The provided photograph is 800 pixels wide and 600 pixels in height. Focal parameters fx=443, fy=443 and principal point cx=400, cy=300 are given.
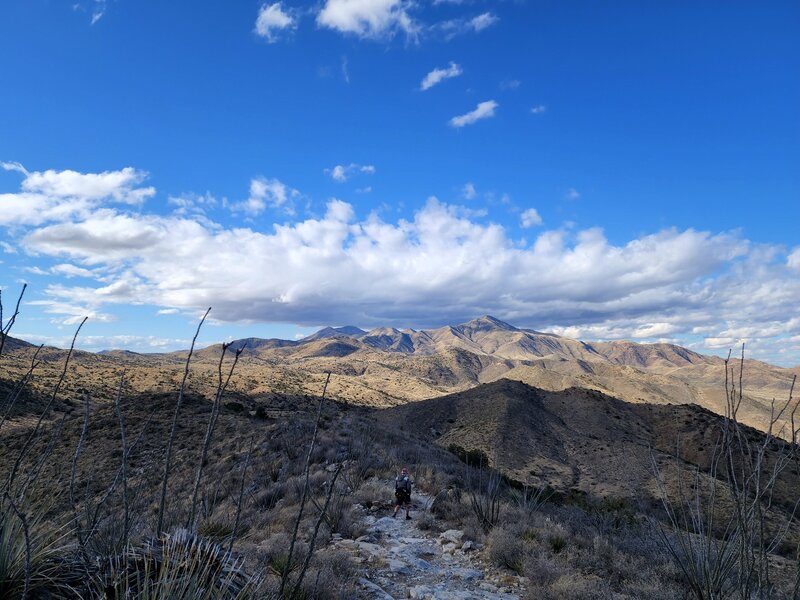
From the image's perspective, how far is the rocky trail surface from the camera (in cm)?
725

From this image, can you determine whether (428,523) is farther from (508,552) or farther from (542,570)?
(542,570)

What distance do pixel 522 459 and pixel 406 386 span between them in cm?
8621

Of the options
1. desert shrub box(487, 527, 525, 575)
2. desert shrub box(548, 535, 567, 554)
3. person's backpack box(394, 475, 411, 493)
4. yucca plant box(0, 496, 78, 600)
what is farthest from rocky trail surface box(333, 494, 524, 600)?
yucca plant box(0, 496, 78, 600)

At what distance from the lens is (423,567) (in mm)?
8516

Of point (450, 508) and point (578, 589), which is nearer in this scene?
point (578, 589)

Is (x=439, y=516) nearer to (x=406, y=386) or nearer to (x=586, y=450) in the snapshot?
(x=586, y=450)

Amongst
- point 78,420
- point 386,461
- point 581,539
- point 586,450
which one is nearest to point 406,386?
point 586,450

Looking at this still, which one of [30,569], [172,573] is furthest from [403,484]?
[30,569]

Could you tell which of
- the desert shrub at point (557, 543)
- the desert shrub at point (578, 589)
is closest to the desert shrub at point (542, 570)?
the desert shrub at point (578, 589)

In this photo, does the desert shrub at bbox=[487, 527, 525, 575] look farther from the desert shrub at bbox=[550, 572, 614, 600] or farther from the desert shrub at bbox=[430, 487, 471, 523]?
the desert shrub at bbox=[430, 487, 471, 523]

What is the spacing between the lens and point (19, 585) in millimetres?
2973

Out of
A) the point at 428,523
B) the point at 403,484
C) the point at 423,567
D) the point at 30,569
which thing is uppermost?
the point at 30,569

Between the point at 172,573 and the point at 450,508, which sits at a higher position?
the point at 172,573

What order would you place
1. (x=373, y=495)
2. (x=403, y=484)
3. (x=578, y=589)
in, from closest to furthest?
(x=578, y=589) → (x=403, y=484) → (x=373, y=495)
